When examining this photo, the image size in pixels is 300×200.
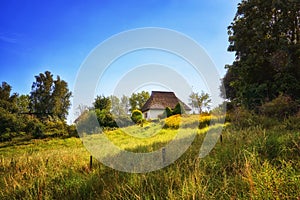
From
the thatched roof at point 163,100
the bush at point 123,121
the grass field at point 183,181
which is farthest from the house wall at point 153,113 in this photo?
the grass field at point 183,181

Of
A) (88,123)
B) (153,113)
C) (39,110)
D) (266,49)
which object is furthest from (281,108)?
(39,110)

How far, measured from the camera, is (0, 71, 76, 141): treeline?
1391 cm

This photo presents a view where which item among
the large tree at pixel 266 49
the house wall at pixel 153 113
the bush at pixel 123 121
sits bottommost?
the bush at pixel 123 121

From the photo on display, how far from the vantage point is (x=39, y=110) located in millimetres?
32156

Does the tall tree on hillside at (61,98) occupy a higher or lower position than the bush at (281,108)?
higher

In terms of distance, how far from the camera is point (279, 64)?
1164cm

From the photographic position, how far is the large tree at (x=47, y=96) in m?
32.4

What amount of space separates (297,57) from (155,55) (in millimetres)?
9474

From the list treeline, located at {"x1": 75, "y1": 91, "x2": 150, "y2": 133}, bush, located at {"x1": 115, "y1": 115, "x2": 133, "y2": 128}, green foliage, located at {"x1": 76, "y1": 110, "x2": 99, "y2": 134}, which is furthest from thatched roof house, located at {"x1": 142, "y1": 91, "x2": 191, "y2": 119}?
green foliage, located at {"x1": 76, "y1": 110, "x2": 99, "y2": 134}

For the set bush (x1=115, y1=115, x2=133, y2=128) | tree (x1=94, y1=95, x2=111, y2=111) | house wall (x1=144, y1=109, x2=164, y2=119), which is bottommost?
bush (x1=115, y1=115, x2=133, y2=128)

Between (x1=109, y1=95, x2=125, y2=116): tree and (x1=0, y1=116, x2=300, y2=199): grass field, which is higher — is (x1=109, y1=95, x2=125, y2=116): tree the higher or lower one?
the higher one

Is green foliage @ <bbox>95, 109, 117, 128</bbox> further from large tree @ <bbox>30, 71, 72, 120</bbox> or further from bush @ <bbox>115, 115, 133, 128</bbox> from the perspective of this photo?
large tree @ <bbox>30, 71, 72, 120</bbox>

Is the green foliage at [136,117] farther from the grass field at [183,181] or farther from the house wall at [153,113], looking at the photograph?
the grass field at [183,181]

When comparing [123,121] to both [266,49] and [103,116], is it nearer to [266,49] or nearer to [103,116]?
[103,116]
